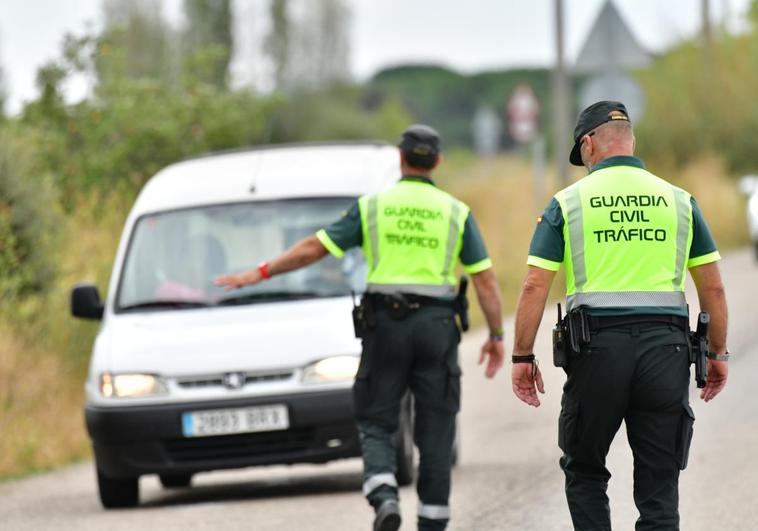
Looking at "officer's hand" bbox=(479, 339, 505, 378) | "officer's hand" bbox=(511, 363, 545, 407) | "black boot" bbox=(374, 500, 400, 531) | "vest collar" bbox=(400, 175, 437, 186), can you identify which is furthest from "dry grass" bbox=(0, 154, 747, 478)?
"officer's hand" bbox=(511, 363, 545, 407)

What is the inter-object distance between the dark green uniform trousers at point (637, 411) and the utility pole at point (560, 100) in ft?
60.0

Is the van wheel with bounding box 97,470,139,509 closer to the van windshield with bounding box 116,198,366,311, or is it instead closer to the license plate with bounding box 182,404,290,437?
the license plate with bounding box 182,404,290,437

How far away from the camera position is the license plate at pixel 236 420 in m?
10.5

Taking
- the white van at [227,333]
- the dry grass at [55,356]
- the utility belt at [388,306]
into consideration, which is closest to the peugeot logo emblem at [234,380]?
the white van at [227,333]

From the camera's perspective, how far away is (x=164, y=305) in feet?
37.2

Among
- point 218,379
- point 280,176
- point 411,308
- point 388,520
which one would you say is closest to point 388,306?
point 411,308

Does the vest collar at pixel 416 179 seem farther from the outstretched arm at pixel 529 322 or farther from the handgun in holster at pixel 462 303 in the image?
the outstretched arm at pixel 529 322

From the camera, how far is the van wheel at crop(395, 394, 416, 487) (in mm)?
10477

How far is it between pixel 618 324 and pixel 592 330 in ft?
0.29

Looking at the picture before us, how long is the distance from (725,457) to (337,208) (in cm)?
270

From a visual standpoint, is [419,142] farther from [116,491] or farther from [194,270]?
[116,491]

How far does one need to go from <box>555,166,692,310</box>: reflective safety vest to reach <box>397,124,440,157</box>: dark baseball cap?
2002mm

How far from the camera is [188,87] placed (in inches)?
869

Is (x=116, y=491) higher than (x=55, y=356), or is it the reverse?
(x=116, y=491)
